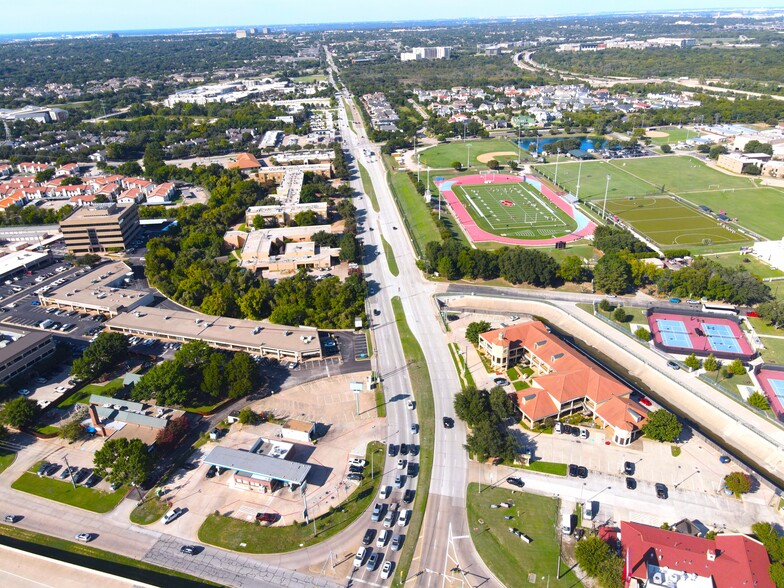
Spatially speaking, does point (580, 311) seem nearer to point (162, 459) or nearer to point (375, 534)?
point (375, 534)

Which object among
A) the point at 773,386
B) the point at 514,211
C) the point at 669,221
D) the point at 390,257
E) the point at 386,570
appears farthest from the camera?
the point at 514,211

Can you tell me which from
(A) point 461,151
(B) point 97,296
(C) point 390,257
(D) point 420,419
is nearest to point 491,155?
(A) point 461,151

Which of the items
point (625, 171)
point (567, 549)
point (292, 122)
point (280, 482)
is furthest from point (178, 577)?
point (292, 122)

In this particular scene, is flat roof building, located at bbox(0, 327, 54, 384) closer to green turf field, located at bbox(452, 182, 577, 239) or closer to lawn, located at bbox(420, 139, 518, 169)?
green turf field, located at bbox(452, 182, 577, 239)

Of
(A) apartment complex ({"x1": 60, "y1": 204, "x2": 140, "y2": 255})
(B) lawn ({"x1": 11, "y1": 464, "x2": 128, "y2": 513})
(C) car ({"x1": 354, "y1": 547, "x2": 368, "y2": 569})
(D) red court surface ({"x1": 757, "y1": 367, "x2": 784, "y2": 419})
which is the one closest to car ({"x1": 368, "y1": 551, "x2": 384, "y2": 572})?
(C) car ({"x1": 354, "y1": 547, "x2": 368, "y2": 569})

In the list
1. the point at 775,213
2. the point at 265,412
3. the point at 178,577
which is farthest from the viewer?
the point at 775,213

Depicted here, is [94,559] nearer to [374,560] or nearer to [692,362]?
[374,560]


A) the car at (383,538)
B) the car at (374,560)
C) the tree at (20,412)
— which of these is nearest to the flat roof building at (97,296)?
the tree at (20,412)
